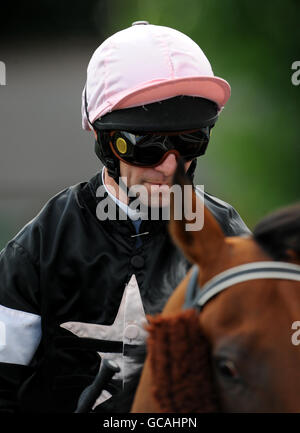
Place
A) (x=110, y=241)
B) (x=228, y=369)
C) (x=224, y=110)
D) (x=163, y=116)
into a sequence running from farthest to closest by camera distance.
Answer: (x=224, y=110), (x=110, y=241), (x=163, y=116), (x=228, y=369)

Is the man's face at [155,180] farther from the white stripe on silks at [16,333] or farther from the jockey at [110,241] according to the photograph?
the white stripe on silks at [16,333]

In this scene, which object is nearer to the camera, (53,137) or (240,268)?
(240,268)

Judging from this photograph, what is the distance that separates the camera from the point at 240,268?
29.8 inches

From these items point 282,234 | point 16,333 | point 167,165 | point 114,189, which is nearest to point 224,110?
point 114,189

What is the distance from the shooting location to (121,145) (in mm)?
1183

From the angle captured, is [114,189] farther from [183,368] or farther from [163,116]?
[183,368]

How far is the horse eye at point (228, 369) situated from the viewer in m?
0.70

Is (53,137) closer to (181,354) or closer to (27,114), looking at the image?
(27,114)

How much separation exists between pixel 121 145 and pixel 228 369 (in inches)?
23.3

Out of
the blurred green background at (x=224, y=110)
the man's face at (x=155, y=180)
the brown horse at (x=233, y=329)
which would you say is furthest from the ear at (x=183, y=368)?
the blurred green background at (x=224, y=110)
